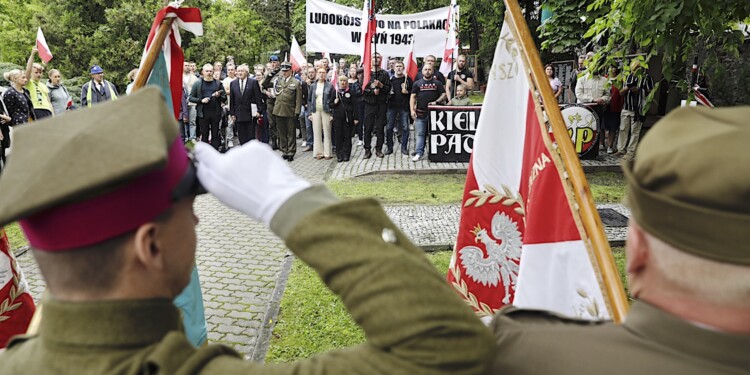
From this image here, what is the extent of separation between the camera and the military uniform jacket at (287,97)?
12922 mm

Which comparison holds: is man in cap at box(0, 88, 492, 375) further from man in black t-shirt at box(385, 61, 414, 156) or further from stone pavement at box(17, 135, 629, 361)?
man in black t-shirt at box(385, 61, 414, 156)

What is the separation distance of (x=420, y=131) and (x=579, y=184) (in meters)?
10.2

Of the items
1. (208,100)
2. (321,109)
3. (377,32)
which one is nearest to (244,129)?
(208,100)

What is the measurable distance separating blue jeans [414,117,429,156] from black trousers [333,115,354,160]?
5.11ft

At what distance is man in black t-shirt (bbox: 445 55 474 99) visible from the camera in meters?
12.7

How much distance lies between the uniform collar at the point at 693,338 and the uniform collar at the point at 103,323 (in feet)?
3.24

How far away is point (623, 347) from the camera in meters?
1.16

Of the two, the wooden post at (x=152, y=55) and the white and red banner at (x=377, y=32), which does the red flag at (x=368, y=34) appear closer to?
the white and red banner at (x=377, y=32)

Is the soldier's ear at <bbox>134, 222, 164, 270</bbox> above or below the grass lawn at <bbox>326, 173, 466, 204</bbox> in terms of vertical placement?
above

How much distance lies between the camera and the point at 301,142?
1617 cm

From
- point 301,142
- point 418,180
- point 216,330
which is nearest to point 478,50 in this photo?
point 301,142

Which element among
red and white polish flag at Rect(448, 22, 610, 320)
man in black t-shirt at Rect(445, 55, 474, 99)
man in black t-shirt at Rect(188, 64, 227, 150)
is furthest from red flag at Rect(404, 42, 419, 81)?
red and white polish flag at Rect(448, 22, 610, 320)

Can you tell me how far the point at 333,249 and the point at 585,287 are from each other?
136 centimetres

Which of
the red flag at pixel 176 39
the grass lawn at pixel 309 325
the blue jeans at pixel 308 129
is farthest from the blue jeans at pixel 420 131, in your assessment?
the red flag at pixel 176 39
